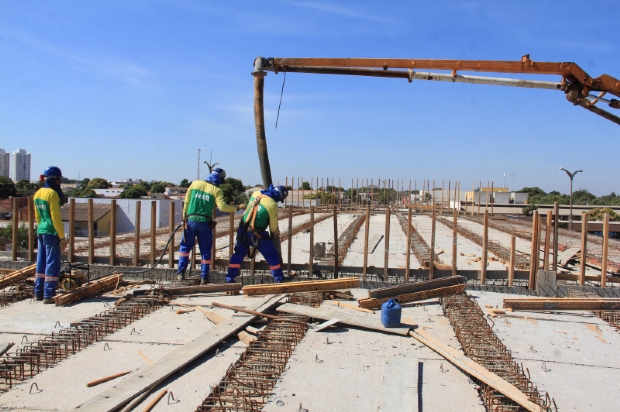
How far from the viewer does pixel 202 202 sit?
22.7ft

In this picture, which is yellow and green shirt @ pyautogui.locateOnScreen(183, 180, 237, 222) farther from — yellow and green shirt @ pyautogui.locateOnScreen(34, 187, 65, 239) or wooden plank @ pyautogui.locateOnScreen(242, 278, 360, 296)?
yellow and green shirt @ pyautogui.locateOnScreen(34, 187, 65, 239)

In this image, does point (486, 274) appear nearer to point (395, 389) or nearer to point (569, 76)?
point (569, 76)

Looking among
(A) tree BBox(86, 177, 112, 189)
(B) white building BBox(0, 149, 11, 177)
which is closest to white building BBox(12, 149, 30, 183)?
(B) white building BBox(0, 149, 11, 177)

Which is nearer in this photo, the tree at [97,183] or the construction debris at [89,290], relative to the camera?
the construction debris at [89,290]

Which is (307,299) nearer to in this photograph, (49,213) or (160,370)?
(160,370)

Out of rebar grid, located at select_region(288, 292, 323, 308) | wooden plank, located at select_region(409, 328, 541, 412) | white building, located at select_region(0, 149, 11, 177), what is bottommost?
wooden plank, located at select_region(409, 328, 541, 412)

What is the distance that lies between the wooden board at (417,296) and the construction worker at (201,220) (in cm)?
232

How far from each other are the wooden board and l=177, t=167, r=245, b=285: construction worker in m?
2.32

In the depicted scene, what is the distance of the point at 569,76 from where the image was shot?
738 cm

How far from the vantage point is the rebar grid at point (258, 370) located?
10.8 feet

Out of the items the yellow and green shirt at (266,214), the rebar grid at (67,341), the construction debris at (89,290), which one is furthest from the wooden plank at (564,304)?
the construction debris at (89,290)

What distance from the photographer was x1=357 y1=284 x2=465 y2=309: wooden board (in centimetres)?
591

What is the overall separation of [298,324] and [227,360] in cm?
106

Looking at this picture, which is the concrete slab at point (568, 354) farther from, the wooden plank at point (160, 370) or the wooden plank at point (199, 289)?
the wooden plank at point (199, 289)
